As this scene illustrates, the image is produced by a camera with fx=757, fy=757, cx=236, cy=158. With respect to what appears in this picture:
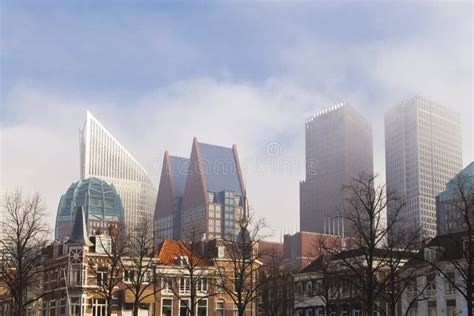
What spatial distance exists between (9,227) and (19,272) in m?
3.57

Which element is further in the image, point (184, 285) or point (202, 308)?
point (202, 308)

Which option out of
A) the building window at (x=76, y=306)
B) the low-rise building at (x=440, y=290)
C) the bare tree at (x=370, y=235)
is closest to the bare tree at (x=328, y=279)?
the bare tree at (x=370, y=235)

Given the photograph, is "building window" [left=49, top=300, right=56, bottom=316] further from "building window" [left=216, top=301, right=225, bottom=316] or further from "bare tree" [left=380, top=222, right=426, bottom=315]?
"bare tree" [left=380, top=222, right=426, bottom=315]

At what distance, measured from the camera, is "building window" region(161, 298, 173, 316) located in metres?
90.6

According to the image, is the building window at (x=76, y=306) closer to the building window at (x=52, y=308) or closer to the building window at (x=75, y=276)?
the building window at (x=75, y=276)

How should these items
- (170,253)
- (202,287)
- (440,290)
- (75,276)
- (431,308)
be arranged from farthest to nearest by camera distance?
(170,253), (202,287), (75,276), (431,308), (440,290)

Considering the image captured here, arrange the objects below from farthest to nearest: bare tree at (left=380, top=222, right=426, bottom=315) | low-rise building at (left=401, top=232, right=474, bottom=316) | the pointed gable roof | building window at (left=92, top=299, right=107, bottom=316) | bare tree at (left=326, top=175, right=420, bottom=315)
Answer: the pointed gable roof < building window at (left=92, top=299, right=107, bottom=316) < low-rise building at (left=401, top=232, right=474, bottom=316) < bare tree at (left=380, top=222, right=426, bottom=315) < bare tree at (left=326, top=175, right=420, bottom=315)

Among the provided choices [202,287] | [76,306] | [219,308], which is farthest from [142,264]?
[219,308]

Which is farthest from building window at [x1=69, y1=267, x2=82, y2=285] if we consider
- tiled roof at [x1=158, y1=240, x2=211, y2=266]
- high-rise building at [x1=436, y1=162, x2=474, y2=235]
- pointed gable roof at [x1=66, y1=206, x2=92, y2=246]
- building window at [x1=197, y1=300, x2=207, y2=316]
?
high-rise building at [x1=436, y1=162, x2=474, y2=235]

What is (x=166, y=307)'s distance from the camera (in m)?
90.8

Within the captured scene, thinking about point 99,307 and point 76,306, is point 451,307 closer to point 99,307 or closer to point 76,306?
point 99,307

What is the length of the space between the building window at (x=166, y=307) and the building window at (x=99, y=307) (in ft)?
22.7

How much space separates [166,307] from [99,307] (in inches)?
314

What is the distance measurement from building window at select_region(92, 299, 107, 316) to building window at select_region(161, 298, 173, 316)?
6913 millimetres
